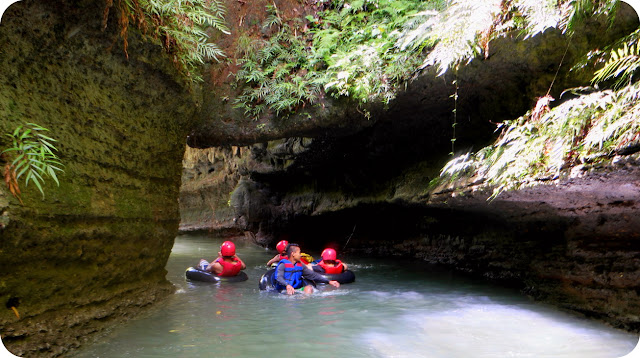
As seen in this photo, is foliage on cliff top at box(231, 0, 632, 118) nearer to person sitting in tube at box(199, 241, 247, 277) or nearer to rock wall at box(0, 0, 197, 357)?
rock wall at box(0, 0, 197, 357)

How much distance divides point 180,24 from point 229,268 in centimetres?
530

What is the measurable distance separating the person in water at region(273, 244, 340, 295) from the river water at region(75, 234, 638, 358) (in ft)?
0.76

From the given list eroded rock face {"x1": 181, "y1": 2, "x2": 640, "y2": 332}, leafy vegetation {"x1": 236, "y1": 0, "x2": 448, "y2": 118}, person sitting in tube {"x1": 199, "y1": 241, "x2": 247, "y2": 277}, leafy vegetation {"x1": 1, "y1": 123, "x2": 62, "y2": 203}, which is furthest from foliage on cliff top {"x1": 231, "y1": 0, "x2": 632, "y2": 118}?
leafy vegetation {"x1": 1, "y1": 123, "x2": 62, "y2": 203}

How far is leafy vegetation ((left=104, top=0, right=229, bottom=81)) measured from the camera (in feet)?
17.1

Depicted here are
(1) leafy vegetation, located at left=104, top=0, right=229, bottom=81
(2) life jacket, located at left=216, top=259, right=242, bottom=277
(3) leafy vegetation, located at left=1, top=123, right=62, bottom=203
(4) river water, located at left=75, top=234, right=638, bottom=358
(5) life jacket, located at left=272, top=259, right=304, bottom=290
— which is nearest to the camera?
(3) leafy vegetation, located at left=1, top=123, right=62, bottom=203

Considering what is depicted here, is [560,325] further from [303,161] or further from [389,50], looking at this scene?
[303,161]

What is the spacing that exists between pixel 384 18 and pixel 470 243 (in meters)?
5.76

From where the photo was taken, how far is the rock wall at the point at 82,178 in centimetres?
396

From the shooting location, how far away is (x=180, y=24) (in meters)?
6.58

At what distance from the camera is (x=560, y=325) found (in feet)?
18.2

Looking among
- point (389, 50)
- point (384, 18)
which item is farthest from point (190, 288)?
point (384, 18)

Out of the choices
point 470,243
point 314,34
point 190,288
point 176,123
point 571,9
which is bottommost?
point 190,288

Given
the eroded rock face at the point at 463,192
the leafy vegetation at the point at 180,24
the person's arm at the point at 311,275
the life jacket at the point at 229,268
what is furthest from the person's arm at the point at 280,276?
the leafy vegetation at the point at 180,24

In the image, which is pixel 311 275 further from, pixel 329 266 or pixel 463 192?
pixel 463 192
